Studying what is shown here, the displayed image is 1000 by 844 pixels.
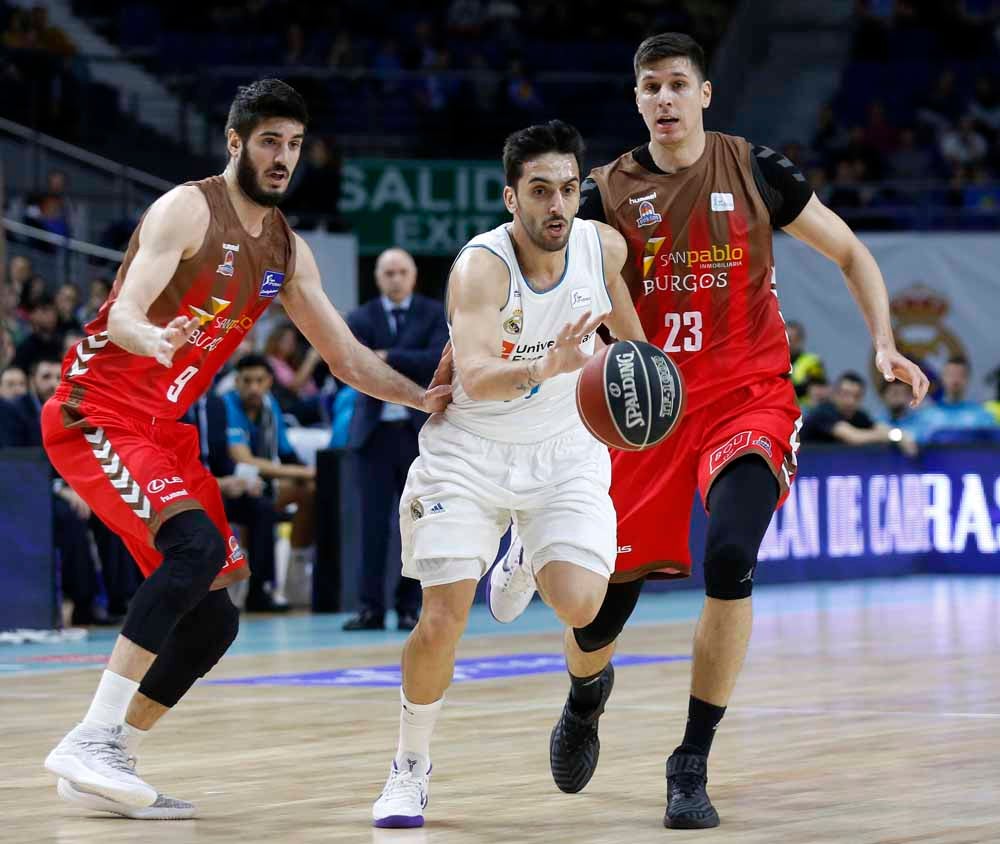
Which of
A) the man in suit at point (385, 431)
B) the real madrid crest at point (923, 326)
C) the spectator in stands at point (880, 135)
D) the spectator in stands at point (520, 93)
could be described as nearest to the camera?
the man in suit at point (385, 431)

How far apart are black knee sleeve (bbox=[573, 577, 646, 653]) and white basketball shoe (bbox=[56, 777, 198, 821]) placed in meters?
1.33

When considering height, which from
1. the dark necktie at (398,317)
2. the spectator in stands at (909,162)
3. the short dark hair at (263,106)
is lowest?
the dark necktie at (398,317)

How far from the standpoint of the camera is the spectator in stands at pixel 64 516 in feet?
37.9

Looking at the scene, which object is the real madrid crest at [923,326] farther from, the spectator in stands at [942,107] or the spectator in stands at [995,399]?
the spectator in stands at [942,107]

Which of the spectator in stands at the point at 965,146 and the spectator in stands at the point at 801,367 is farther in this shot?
the spectator in stands at the point at 965,146

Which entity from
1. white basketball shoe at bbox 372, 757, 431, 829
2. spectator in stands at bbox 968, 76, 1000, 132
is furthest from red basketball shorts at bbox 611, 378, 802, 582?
spectator in stands at bbox 968, 76, 1000, 132

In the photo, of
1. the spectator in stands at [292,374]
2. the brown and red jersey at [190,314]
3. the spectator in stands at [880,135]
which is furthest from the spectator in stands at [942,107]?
the brown and red jersey at [190,314]

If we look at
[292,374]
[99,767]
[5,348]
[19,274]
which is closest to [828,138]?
[292,374]

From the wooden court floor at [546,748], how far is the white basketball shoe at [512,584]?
56 centimetres

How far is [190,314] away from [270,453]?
7.28 meters

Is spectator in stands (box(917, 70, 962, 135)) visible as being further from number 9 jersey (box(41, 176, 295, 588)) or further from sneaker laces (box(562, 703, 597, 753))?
number 9 jersey (box(41, 176, 295, 588))

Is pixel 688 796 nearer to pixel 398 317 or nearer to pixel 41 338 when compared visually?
pixel 398 317

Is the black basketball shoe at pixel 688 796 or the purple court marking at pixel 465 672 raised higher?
the black basketball shoe at pixel 688 796

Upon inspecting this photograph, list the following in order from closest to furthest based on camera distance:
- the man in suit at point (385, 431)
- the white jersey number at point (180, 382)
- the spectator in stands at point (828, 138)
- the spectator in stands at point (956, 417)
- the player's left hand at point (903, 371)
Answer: the player's left hand at point (903, 371)
the white jersey number at point (180, 382)
the man in suit at point (385, 431)
the spectator in stands at point (956, 417)
the spectator in stands at point (828, 138)
